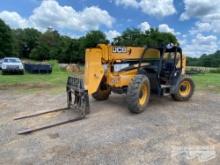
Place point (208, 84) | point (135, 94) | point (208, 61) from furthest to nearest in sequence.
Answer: point (208, 61) → point (208, 84) → point (135, 94)

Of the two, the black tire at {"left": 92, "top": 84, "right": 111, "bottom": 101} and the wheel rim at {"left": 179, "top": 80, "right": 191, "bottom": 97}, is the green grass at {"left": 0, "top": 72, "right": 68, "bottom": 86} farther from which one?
the wheel rim at {"left": 179, "top": 80, "right": 191, "bottom": 97}

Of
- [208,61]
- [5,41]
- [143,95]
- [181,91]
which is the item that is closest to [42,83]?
[181,91]

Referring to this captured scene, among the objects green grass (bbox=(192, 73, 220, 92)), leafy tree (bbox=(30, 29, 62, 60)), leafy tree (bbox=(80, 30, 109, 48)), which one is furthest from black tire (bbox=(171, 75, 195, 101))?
leafy tree (bbox=(30, 29, 62, 60))

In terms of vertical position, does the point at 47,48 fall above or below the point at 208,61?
above

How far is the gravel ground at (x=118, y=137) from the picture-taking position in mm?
3838

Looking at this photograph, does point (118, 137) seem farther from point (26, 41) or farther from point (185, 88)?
point (26, 41)

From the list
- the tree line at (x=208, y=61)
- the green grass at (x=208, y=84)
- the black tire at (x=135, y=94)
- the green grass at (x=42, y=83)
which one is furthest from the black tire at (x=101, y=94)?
the tree line at (x=208, y=61)

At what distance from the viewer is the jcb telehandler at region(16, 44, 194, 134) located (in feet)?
20.2

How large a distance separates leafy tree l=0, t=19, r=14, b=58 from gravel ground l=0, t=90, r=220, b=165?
48.1m

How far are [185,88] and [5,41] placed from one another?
50.7m

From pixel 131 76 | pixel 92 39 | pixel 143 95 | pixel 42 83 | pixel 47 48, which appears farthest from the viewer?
pixel 47 48

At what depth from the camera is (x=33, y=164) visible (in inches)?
142

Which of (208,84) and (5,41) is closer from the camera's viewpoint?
(208,84)

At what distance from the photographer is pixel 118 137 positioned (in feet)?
15.5
